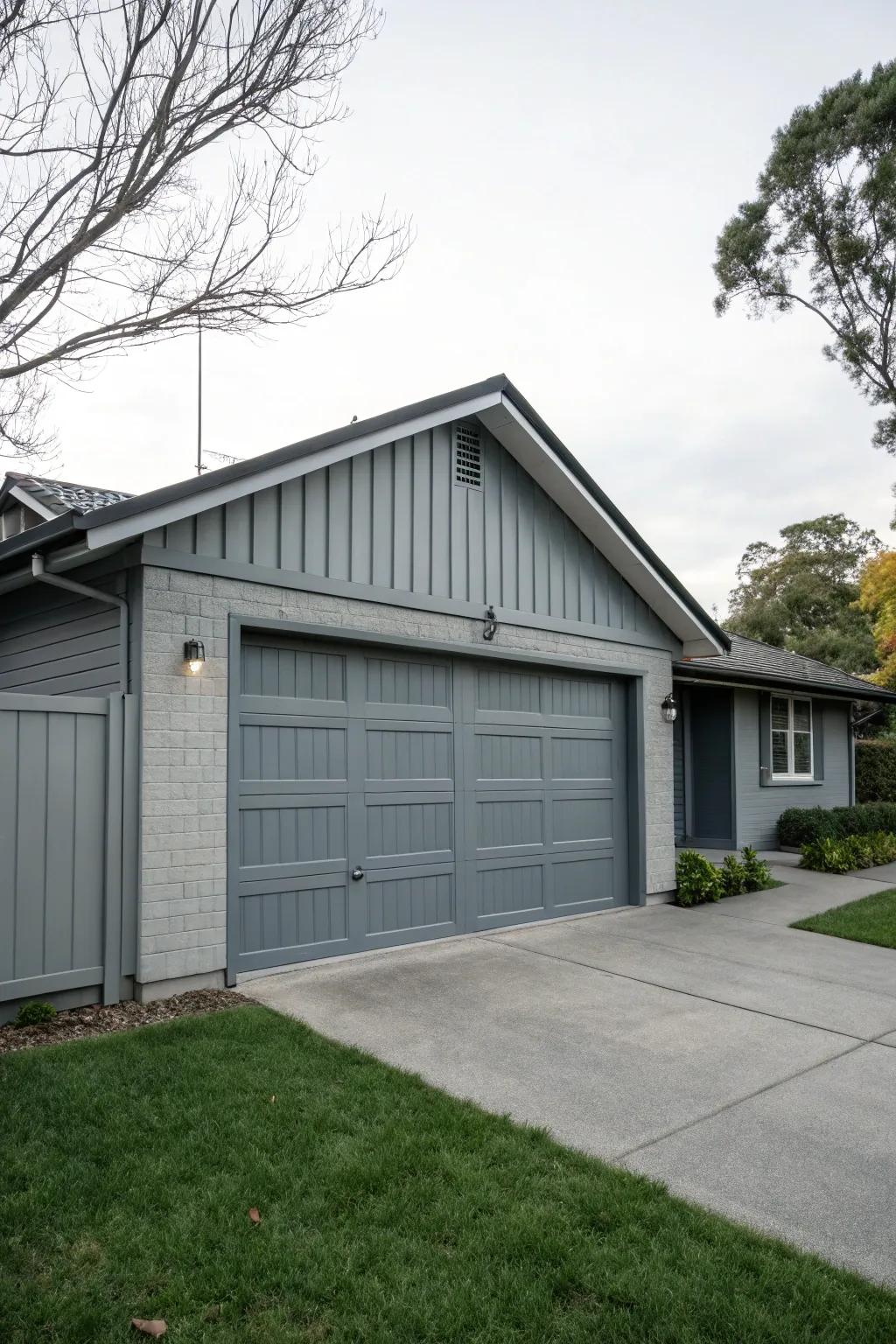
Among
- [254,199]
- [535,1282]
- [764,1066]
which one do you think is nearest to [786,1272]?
[535,1282]

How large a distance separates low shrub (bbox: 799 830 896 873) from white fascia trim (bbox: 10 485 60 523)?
430 inches

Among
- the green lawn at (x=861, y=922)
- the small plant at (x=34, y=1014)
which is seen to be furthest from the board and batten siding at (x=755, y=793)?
the small plant at (x=34, y=1014)

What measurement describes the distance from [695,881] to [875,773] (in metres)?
11.5

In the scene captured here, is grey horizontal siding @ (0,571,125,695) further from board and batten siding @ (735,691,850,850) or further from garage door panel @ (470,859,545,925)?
board and batten siding @ (735,691,850,850)

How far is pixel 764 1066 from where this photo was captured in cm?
506

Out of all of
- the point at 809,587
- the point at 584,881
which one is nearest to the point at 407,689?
the point at 584,881

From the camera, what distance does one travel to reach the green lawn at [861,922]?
337 inches

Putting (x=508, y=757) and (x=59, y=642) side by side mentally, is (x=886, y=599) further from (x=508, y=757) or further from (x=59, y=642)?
(x=59, y=642)

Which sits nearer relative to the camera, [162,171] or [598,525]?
[162,171]

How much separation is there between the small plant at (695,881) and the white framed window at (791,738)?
18.7 ft

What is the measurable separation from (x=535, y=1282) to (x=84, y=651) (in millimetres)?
5178

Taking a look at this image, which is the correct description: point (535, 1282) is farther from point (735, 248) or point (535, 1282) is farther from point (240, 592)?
point (735, 248)

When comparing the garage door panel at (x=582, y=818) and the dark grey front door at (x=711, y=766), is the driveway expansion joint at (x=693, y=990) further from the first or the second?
the dark grey front door at (x=711, y=766)

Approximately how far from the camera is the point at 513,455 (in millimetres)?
8828
